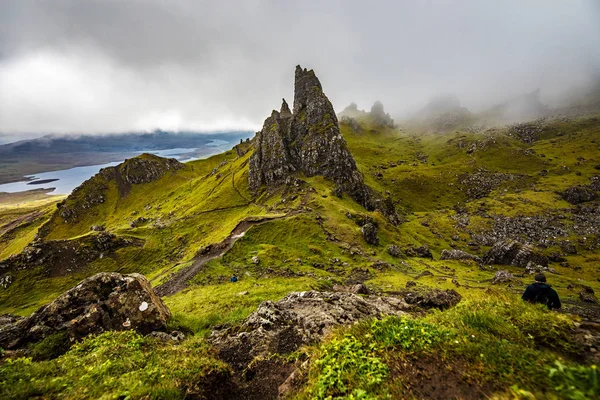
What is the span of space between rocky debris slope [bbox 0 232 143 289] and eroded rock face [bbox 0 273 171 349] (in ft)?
197

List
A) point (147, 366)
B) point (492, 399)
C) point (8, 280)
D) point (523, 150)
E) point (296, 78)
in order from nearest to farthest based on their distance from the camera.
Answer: point (492, 399) → point (147, 366) → point (8, 280) → point (296, 78) → point (523, 150)

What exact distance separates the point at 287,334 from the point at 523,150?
236m

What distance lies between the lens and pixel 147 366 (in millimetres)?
9680

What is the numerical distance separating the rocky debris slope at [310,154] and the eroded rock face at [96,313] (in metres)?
75.9

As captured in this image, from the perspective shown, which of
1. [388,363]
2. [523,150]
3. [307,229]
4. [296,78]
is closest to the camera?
[388,363]

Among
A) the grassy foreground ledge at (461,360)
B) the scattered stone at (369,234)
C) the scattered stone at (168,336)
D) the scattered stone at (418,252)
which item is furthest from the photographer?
the scattered stone at (418,252)

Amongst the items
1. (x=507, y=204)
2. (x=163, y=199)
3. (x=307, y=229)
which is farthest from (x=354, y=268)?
(x=163, y=199)

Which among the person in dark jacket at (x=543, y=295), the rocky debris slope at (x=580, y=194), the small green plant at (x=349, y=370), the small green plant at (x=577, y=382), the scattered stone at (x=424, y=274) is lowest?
the scattered stone at (x=424, y=274)

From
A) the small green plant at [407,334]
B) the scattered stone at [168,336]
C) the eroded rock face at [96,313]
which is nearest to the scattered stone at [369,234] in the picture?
the eroded rock face at [96,313]

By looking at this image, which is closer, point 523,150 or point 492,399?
point 492,399

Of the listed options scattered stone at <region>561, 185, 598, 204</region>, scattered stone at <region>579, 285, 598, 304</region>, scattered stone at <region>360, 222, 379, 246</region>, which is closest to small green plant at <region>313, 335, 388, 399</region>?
scattered stone at <region>579, 285, 598, 304</region>

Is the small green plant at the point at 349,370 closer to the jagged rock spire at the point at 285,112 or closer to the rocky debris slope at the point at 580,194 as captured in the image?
the jagged rock spire at the point at 285,112

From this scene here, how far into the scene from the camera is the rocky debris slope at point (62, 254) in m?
58.4

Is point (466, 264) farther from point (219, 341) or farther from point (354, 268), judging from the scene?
point (219, 341)
